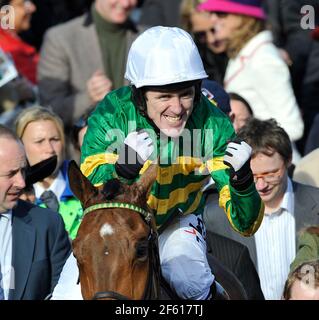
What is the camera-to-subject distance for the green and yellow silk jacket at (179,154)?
5.61 m

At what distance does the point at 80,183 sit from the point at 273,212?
244 cm

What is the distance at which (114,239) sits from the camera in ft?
15.9

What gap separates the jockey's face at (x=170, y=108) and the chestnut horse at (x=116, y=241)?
0.55 metres

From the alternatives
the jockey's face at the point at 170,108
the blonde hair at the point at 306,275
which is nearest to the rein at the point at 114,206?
the jockey's face at the point at 170,108

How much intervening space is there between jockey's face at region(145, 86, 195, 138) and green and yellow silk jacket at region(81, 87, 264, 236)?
91mm

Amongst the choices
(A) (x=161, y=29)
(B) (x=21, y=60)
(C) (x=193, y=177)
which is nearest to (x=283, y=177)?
(C) (x=193, y=177)

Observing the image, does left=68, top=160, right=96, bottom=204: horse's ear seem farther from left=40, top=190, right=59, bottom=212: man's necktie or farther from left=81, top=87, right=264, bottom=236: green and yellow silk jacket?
left=40, top=190, right=59, bottom=212: man's necktie

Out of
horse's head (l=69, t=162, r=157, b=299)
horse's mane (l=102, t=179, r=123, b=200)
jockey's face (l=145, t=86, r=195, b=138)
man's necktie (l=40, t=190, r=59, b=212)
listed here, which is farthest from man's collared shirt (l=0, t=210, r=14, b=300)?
horse's mane (l=102, t=179, r=123, b=200)

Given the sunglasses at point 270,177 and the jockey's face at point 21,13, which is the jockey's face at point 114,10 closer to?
the jockey's face at point 21,13

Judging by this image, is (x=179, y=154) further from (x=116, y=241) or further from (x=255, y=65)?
(x=255, y=65)

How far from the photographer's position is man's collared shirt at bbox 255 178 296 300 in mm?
7148

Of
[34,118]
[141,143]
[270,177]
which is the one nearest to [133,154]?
[141,143]

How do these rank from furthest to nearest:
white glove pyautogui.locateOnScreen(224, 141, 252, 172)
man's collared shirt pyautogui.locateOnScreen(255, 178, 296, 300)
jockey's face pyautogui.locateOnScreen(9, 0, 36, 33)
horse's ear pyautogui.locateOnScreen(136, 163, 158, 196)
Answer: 1. jockey's face pyautogui.locateOnScreen(9, 0, 36, 33)
2. man's collared shirt pyautogui.locateOnScreen(255, 178, 296, 300)
3. white glove pyautogui.locateOnScreen(224, 141, 252, 172)
4. horse's ear pyautogui.locateOnScreen(136, 163, 158, 196)

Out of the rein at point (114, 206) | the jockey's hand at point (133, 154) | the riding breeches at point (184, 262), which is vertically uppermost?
the jockey's hand at point (133, 154)
